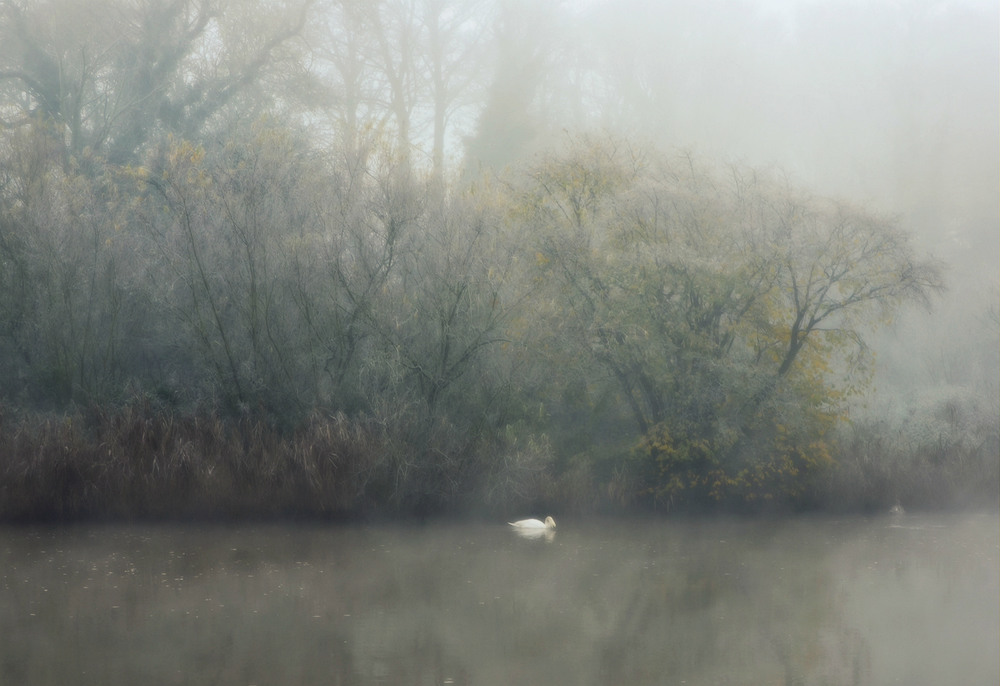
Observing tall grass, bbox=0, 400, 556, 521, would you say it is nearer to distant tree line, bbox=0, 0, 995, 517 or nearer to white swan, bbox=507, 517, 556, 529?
distant tree line, bbox=0, 0, 995, 517

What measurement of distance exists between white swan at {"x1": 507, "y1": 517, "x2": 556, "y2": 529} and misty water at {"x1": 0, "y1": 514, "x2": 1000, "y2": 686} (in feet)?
0.54

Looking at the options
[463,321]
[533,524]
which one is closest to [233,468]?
[463,321]

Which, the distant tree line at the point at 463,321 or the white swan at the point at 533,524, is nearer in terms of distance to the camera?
the white swan at the point at 533,524

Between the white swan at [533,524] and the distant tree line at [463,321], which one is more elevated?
the distant tree line at [463,321]

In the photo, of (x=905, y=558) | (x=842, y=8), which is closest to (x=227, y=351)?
(x=905, y=558)

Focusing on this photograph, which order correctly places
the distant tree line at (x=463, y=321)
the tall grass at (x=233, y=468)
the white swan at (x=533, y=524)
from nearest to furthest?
the tall grass at (x=233, y=468) → the white swan at (x=533, y=524) → the distant tree line at (x=463, y=321)

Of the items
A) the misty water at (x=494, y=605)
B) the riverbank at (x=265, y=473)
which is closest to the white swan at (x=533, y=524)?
the misty water at (x=494, y=605)

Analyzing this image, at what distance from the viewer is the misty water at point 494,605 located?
8078 millimetres

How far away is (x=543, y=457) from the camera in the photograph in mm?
15281

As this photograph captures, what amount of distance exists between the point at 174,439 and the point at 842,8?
29599mm

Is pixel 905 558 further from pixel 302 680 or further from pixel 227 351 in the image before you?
pixel 227 351

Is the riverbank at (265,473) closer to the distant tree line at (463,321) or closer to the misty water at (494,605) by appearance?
the distant tree line at (463,321)

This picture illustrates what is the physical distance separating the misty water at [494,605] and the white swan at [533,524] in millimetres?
166

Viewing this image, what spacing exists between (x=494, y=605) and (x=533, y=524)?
4132 mm
